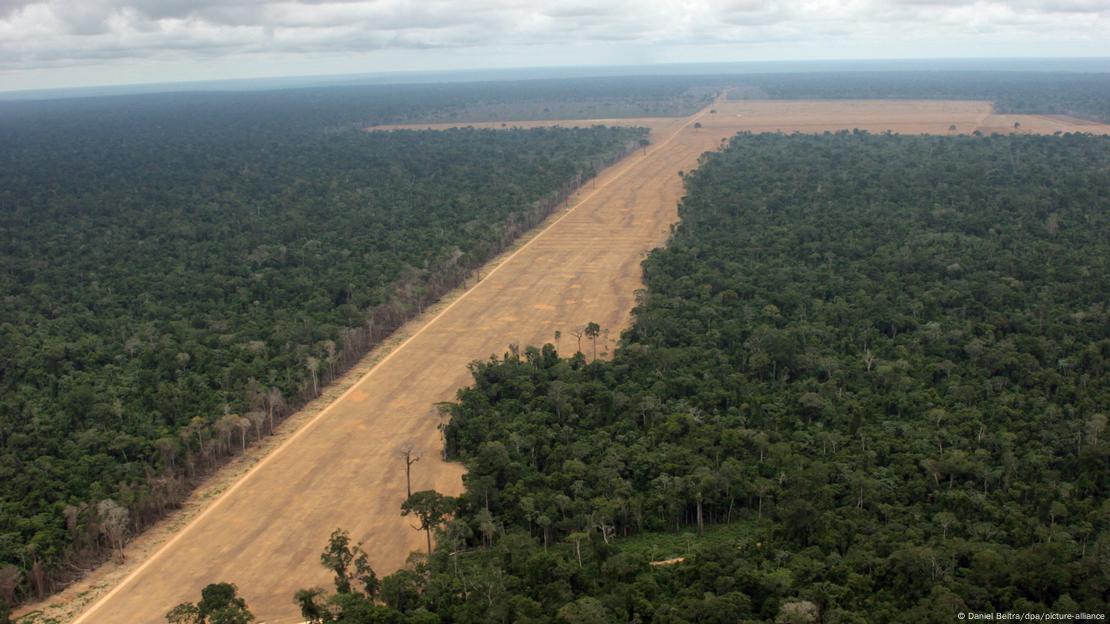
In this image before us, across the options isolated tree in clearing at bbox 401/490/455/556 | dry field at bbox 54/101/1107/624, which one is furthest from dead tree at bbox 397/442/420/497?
isolated tree in clearing at bbox 401/490/455/556

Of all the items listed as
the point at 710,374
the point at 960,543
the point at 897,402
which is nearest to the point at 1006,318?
the point at 897,402

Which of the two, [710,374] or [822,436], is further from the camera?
[710,374]

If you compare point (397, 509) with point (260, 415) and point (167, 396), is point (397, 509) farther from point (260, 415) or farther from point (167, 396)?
point (167, 396)

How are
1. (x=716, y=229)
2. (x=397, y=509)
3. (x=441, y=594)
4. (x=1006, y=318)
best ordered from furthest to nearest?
(x=716, y=229) < (x=1006, y=318) < (x=397, y=509) < (x=441, y=594)

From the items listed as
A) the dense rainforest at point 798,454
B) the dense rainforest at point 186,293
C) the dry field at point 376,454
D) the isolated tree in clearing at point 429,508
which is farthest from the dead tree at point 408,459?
the dense rainforest at point 186,293

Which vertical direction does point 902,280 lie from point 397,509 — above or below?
above

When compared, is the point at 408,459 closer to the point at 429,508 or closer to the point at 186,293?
the point at 429,508

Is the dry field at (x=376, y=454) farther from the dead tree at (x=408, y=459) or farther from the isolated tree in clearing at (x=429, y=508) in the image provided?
the isolated tree in clearing at (x=429, y=508)
